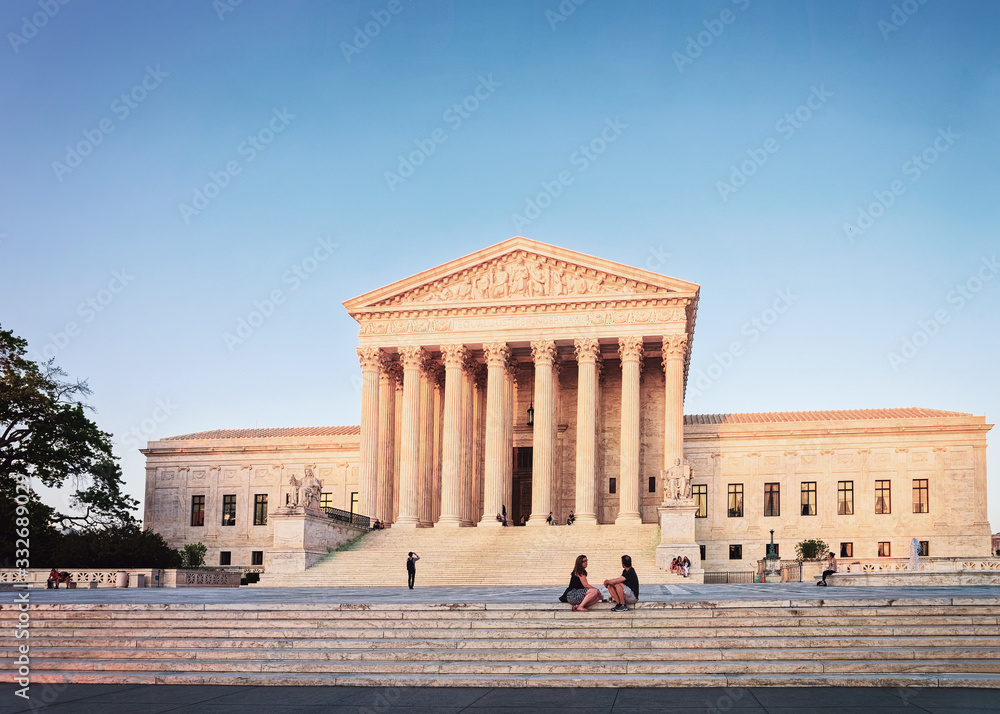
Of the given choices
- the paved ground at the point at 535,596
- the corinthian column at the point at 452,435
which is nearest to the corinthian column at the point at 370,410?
the corinthian column at the point at 452,435

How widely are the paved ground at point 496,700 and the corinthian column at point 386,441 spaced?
40.2 m

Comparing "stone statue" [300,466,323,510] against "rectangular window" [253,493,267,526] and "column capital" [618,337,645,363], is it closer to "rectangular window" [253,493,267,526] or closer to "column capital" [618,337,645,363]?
"column capital" [618,337,645,363]

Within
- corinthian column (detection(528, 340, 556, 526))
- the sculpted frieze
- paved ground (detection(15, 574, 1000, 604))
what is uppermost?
the sculpted frieze

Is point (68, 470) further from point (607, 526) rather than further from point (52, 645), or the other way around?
point (52, 645)

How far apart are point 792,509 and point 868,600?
4024 centimetres

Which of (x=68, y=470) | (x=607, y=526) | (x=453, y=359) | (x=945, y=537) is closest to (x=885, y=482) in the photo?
(x=945, y=537)

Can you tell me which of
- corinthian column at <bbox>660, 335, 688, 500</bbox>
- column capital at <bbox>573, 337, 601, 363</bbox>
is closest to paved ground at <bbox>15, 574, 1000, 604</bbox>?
corinthian column at <bbox>660, 335, 688, 500</bbox>

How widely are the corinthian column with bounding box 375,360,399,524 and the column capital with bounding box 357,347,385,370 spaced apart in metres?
0.90

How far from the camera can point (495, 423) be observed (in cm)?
5653

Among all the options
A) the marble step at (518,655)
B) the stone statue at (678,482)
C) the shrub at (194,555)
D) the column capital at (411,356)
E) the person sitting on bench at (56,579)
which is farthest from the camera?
the shrub at (194,555)

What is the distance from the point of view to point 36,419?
54219 mm

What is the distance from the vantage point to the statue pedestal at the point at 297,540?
46375 mm

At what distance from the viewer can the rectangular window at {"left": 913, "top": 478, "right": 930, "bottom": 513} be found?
5803cm

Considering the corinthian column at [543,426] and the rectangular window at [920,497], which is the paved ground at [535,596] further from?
the rectangular window at [920,497]
